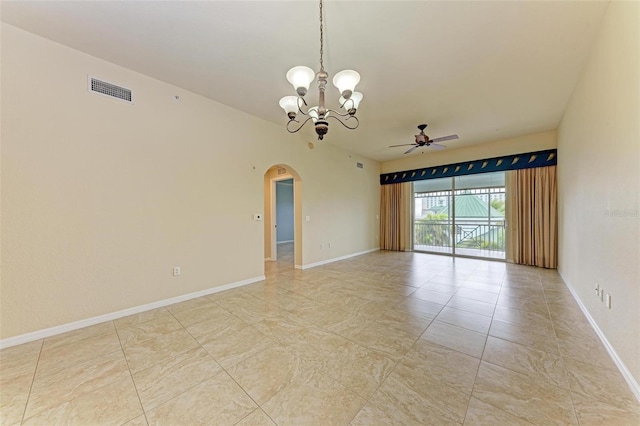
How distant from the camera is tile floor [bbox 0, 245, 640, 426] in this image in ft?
4.81

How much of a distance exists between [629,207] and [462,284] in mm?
2622

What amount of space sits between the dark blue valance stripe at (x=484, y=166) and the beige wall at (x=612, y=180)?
234 centimetres

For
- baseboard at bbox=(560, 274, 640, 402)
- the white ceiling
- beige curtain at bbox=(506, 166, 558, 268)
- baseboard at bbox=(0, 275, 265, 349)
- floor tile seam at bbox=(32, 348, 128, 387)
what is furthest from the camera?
beige curtain at bbox=(506, 166, 558, 268)

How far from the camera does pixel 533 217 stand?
209 inches

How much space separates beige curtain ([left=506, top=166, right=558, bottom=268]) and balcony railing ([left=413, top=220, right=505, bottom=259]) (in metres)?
0.65

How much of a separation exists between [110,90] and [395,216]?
279 inches

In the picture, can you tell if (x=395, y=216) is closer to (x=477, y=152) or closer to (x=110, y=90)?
(x=477, y=152)

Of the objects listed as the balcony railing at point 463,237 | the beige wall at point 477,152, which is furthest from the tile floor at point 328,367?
the beige wall at point 477,152

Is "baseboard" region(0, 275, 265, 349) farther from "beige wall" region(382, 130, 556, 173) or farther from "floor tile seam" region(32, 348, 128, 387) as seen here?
"beige wall" region(382, 130, 556, 173)

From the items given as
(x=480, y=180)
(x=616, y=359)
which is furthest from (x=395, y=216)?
(x=616, y=359)

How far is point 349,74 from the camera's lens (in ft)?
6.81

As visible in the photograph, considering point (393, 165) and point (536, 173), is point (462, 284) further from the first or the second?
point (393, 165)

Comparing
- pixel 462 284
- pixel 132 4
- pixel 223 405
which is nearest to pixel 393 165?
pixel 462 284

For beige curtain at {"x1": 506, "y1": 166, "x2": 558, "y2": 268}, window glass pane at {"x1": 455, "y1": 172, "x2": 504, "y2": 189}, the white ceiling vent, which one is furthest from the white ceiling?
window glass pane at {"x1": 455, "y1": 172, "x2": 504, "y2": 189}
